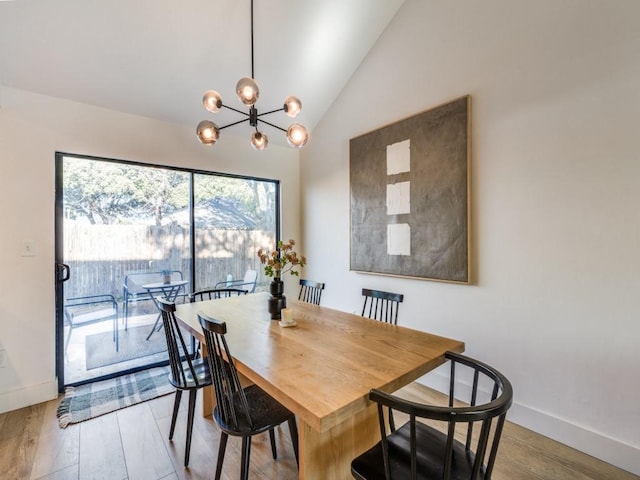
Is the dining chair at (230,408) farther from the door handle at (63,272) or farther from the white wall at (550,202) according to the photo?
the door handle at (63,272)

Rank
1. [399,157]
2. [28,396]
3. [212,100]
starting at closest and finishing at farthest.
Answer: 1. [212,100]
2. [28,396]
3. [399,157]

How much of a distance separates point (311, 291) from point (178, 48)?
238 centimetres

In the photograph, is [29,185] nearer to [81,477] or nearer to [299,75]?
[81,477]

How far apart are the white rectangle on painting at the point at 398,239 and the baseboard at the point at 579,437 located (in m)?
1.38

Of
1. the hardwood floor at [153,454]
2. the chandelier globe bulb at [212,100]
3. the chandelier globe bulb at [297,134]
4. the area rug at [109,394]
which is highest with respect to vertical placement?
the chandelier globe bulb at [212,100]

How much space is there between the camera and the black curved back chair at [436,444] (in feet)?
2.89

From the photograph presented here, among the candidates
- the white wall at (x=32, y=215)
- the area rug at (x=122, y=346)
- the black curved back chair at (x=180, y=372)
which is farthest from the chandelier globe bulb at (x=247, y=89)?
the area rug at (x=122, y=346)

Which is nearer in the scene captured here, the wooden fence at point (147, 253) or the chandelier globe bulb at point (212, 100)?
the chandelier globe bulb at point (212, 100)

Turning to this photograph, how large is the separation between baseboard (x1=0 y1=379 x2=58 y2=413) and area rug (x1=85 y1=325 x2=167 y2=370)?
1.06 ft

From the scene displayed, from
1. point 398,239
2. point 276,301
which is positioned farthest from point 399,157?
point 276,301

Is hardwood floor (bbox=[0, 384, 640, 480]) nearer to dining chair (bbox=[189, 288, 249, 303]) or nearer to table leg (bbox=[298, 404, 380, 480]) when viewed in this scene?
table leg (bbox=[298, 404, 380, 480])

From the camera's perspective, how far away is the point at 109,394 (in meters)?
2.57

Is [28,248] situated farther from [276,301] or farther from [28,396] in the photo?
[276,301]

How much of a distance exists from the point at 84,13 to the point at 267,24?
4.33ft
